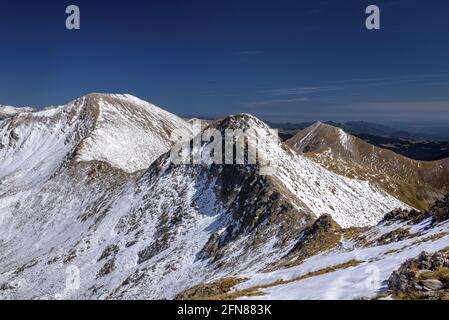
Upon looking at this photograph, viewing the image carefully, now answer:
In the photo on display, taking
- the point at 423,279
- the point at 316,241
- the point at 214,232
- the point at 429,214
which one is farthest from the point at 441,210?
the point at 214,232

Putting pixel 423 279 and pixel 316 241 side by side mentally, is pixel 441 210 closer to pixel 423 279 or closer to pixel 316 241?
pixel 316 241

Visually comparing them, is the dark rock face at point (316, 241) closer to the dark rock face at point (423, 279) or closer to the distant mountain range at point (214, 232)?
the distant mountain range at point (214, 232)

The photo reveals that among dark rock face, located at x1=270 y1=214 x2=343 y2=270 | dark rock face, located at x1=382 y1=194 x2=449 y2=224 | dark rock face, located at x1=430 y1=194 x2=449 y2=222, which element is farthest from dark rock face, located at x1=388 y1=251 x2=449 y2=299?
dark rock face, located at x1=270 y1=214 x2=343 y2=270

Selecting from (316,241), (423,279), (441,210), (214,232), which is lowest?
(214,232)

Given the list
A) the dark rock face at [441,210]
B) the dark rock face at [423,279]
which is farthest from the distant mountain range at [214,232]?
the dark rock face at [423,279]

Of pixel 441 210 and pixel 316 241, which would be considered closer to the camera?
pixel 441 210

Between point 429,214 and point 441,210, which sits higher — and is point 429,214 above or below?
below

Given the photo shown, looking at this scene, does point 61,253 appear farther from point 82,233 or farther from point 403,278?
point 403,278
